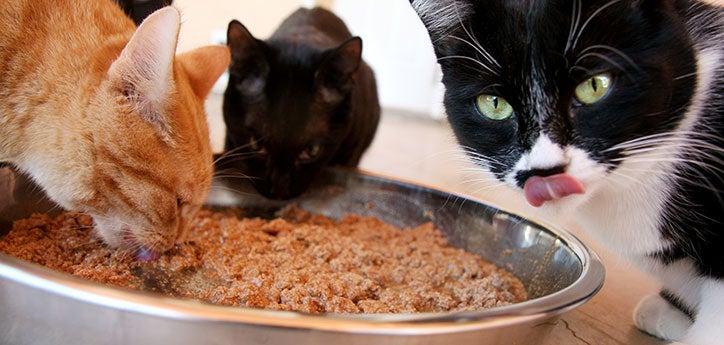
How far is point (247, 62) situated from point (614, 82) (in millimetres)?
1053

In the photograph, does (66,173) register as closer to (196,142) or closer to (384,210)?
(196,142)

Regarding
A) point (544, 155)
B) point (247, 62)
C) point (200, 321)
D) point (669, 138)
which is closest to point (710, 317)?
point (669, 138)

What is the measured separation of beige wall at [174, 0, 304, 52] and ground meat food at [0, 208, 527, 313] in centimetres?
279

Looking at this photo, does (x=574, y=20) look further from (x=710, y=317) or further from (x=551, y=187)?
(x=710, y=317)

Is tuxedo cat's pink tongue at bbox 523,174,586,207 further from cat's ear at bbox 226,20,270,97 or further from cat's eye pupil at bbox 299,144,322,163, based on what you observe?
cat's ear at bbox 226,20,270,97

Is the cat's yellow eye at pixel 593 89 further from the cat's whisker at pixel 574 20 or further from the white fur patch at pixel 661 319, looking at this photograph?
the white fur patch at pixel 661 319

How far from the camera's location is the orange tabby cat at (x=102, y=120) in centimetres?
95

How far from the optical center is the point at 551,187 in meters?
0.98

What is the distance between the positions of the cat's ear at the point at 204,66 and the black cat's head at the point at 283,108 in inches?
13.2

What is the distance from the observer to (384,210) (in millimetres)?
1686

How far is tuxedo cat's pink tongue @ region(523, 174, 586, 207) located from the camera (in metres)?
0.97

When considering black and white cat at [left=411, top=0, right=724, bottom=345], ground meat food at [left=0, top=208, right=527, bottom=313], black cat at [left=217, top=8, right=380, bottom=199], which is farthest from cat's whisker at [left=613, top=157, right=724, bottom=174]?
black cat at [left=217, top=8, right=380, bottom=199]

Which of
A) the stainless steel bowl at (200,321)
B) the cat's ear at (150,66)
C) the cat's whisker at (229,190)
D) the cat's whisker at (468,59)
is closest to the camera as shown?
the stainless steel bowl at (200,321)

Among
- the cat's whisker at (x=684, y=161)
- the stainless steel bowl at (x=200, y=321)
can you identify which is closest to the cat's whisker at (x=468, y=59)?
the cat's whisker at (x=684, y=161)
